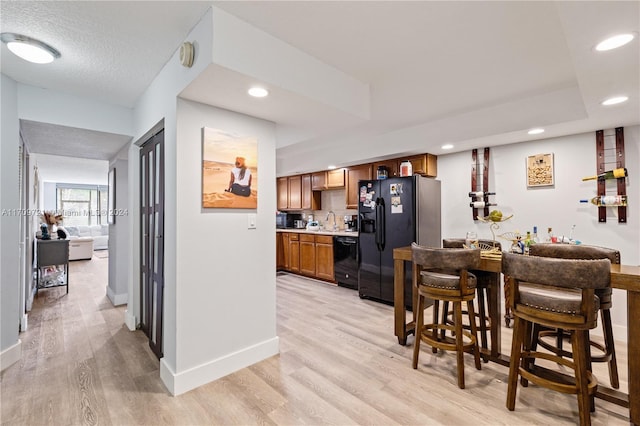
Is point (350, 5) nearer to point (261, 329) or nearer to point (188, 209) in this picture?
point (188, 209)

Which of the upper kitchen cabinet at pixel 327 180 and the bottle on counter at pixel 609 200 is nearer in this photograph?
the bottle on counter at pixel 609 200

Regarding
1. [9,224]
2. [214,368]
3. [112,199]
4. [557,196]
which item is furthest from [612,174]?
[112,199]

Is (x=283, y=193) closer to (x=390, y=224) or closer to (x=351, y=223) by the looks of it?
(x=351, y=223)

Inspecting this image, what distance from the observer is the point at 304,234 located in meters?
5.58

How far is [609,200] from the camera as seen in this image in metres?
2.97

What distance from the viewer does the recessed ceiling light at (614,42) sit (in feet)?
4.91

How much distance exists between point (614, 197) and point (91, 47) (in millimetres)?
4639

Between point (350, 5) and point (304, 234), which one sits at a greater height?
point (350, 5)

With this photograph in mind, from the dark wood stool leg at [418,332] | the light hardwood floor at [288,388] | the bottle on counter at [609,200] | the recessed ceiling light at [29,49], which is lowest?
the light hardwood floor at [288,388]

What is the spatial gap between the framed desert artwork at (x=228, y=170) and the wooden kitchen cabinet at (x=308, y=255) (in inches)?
120

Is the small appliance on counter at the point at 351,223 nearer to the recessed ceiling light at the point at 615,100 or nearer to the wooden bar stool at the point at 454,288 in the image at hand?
the wooden bar stool at the point at 454,288

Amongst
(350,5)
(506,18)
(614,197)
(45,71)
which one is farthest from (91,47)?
(614,197)

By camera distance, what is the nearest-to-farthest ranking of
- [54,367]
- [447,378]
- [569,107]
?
[447,378] → [54,367] → [569,107]

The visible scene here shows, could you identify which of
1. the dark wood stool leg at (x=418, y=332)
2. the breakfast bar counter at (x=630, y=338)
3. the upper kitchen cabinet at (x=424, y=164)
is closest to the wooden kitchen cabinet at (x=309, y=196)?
the upper kitchen cabinet at (x=424, y=164)
